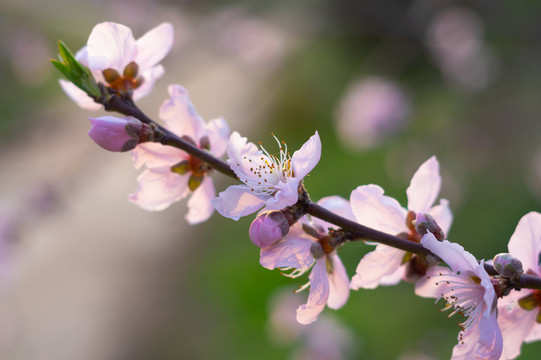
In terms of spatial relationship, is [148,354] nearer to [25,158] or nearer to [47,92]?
[25,158]

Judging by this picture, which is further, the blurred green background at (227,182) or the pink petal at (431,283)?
the blurred green background at (227,182)

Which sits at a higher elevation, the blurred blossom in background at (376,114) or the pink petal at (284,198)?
the pink petal at (284,198)

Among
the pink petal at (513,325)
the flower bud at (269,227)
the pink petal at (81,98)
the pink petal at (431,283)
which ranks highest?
the pink petal at (81,98)

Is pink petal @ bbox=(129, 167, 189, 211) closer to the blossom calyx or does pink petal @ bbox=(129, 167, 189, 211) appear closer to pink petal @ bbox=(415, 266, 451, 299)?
the blossom calyx

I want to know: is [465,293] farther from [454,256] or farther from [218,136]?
[218,136]

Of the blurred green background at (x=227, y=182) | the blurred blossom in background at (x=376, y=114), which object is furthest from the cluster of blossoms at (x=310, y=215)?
the blurred blossom in background at (x=376, y=114)

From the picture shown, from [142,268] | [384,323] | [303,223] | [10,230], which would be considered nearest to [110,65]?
[303,223]

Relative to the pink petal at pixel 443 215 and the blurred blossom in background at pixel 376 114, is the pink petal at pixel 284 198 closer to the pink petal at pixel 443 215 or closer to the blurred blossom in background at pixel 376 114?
the pink petal at pixel 443 215

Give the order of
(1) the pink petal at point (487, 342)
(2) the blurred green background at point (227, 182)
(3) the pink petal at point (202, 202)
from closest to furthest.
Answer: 1. (1) the pink petal at point (487, 342)
2. (3) the pink petal at point (202, 202)
3. (2) the blurred green background at point (227, 182)
